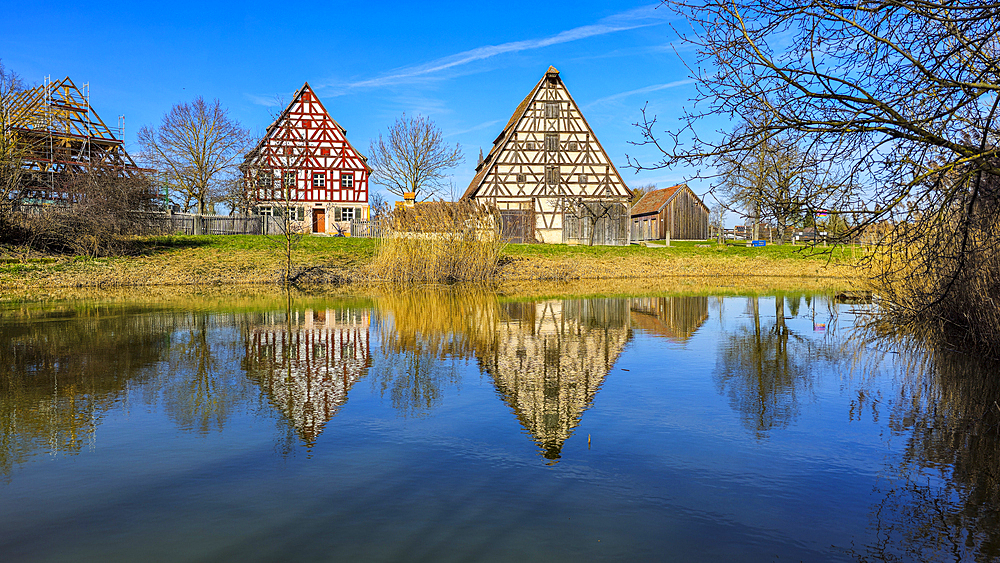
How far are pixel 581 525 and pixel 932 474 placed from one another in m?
2.69

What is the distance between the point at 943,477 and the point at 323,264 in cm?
2483

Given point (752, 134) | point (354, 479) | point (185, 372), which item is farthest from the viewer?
point (185, 372)

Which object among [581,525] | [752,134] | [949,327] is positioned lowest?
[581,525]

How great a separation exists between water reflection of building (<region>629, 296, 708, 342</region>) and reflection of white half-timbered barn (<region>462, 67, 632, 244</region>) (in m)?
21.8

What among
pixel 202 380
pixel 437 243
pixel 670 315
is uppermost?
pixel 437 243

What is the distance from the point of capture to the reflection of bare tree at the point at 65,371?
5.69m

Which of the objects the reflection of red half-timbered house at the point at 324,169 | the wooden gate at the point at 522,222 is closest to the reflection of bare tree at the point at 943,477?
the wooden gate at the point at 522,222

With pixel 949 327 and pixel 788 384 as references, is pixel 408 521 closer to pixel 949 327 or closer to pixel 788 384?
pixel 788 384

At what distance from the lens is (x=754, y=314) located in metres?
14.8

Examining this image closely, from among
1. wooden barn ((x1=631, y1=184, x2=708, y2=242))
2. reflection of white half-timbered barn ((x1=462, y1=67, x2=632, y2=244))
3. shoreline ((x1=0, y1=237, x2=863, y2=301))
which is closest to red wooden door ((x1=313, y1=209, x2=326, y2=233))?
reflection of white half-timbered barn ((x1=462, y1=67, x2=632, y2=244))

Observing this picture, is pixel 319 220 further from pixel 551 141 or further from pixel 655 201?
pixel 655 201

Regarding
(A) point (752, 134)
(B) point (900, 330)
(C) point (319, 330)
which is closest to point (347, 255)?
(C) point (319, 330)

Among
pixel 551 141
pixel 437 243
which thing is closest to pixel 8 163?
pixel 437 243

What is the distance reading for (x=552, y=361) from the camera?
8.99 metres
